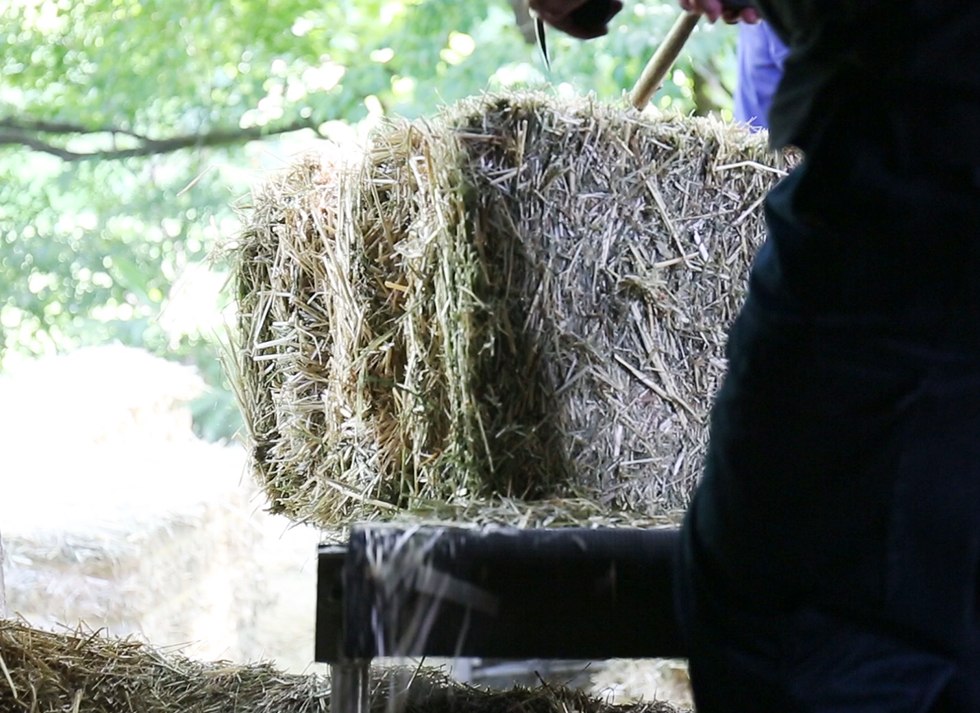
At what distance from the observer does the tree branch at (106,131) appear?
5977mm

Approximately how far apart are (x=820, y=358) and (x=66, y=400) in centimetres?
440

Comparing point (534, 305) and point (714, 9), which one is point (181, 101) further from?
point (714, 9)

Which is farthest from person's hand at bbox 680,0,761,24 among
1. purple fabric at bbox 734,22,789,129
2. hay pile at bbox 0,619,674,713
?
hay pile at bbox 0,619,674,713

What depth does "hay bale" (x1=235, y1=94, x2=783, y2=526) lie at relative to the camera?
1.59 meters

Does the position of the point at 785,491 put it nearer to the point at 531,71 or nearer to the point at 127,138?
the point at 531,71

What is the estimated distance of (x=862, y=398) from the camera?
0.91 meters

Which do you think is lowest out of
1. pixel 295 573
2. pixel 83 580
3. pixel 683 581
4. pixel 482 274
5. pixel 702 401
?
pixel 295 573

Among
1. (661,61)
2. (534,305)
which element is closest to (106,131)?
(661,61)

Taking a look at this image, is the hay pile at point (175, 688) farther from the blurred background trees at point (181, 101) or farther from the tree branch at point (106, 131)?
the tree branch at point (106, 131)

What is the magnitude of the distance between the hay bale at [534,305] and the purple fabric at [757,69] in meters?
0.66

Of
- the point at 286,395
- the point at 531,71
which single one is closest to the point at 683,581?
the point at 286,395

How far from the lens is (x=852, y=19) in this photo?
88cm

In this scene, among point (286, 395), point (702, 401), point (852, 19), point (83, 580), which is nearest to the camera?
point (852, 19)

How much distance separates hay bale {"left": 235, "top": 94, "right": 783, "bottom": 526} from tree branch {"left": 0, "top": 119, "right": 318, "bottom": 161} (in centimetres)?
436
